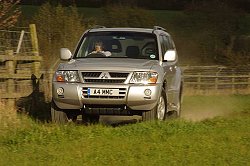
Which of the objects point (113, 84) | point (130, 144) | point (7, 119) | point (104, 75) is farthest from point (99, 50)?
point (130, 144)

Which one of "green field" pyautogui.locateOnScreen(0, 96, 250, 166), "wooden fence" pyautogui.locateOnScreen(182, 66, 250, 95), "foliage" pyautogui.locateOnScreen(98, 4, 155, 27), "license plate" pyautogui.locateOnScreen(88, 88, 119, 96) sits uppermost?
"license plate" pyautogui.locateOnScreen(88, 88, 119, 96)

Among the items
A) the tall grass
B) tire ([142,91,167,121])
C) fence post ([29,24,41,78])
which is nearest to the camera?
the tall grass

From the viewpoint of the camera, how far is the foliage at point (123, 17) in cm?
3944

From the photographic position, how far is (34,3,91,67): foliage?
25781 mm

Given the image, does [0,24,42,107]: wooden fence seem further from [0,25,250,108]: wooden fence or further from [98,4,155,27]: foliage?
[98,4,155,27]: foliage

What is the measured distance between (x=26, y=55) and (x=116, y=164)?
24.1 ft

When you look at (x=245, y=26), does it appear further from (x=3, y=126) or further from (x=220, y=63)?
(x=3, y=126)

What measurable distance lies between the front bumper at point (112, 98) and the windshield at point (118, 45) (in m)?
1.39

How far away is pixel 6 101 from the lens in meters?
12.8

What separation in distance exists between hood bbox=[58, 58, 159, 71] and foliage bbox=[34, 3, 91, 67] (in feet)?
46.1

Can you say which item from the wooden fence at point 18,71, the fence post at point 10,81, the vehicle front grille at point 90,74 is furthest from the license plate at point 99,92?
the fence post at point 10,81

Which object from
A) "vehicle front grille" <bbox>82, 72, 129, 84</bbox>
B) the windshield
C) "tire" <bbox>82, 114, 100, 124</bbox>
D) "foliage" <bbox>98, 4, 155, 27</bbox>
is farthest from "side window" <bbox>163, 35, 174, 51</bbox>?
"foliage" <bbox>98, 4, 155, 27</bbox>

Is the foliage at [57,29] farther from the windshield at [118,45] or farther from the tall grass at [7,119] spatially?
the tall grass at [7,119]

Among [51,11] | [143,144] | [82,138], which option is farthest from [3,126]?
[51,11]
